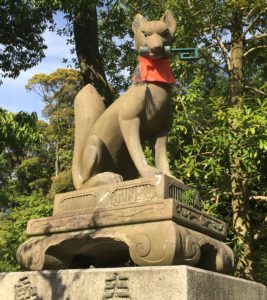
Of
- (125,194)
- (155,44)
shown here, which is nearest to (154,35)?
(155,44)

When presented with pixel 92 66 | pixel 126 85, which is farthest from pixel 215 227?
pixel 126 85

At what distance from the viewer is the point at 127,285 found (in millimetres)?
3240

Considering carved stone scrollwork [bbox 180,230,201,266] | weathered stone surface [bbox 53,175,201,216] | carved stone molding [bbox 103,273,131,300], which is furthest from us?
weathered stone surface [bbox 53,175,201,216]

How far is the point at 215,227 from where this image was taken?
4.03 m

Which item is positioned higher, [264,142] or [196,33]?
[196,33]

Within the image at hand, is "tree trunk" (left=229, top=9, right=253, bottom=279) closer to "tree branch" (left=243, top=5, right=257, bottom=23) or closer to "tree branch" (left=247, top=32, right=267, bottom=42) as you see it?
"tree branch" (left=243, top=5, right=257, bottom=23)

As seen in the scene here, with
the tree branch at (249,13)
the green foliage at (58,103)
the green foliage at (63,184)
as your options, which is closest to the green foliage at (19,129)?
the tree branch at (249,13)

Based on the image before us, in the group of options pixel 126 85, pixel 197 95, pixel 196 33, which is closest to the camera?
pixel 197 95

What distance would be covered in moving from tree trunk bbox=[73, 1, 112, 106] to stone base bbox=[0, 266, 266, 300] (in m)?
5.63

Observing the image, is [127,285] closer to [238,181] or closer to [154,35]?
[154,35]

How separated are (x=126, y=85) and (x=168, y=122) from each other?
6.12 metres

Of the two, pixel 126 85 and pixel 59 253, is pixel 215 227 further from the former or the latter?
pixel 126 85

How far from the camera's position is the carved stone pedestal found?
3.35 metres

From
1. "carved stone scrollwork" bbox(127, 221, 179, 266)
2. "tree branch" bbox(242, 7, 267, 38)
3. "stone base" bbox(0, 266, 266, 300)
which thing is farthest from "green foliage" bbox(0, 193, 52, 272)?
"carved stone scrollwork" bbox(127, 221, 179, 266)
